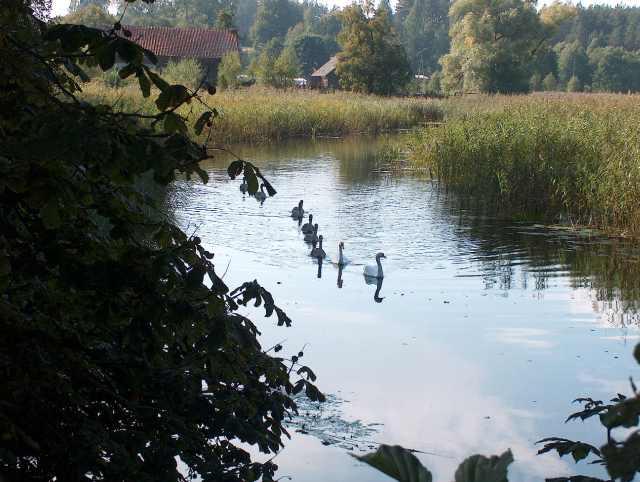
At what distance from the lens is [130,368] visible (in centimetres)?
313

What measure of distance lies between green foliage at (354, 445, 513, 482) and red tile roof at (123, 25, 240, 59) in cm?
5755

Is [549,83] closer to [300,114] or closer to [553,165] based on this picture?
[300,114]

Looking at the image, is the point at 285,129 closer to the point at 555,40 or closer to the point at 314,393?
the point at 314,393

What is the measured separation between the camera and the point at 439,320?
27.9 feet

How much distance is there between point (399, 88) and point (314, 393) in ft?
156

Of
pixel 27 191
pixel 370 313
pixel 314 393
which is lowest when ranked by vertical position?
pixel 370 313

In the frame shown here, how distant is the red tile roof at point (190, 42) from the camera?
57906mm

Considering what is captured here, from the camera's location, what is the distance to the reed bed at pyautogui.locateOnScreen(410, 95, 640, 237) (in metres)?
12.1

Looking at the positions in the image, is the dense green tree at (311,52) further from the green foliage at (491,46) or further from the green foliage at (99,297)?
the green foliage at (99,297)

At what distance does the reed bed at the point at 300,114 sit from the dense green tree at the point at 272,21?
86677mm

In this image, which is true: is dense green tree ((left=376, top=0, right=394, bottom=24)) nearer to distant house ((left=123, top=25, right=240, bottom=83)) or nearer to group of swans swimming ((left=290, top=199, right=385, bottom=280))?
distant house ((left=123, top=25, right=240, bottom=83))

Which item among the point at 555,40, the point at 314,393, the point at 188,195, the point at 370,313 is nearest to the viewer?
the point at 314,393

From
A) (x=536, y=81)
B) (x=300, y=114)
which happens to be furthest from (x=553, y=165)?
(x=536, y=81)

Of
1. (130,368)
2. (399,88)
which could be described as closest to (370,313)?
(130,368)
